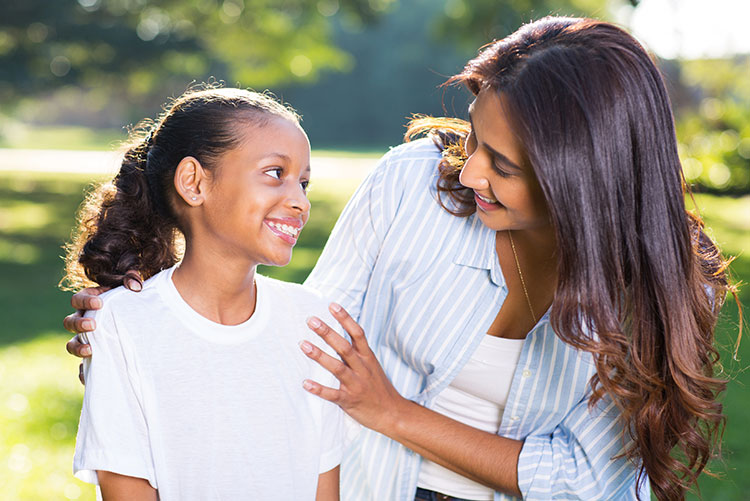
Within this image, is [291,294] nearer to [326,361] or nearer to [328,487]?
[326,361]

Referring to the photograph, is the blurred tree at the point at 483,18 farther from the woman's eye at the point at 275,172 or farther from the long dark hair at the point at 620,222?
the woman's eye at the point at 275,172

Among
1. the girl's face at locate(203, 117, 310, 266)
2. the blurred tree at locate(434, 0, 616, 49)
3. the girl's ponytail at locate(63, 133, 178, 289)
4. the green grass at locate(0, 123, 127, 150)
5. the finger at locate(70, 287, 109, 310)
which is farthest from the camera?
the green grass at locate(0, 123, 127, 150)

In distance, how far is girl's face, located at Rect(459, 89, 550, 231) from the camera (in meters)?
1.95

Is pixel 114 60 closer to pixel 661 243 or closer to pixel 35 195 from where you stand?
pixel 35 195

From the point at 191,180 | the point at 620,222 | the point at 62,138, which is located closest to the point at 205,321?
the point at 191,180

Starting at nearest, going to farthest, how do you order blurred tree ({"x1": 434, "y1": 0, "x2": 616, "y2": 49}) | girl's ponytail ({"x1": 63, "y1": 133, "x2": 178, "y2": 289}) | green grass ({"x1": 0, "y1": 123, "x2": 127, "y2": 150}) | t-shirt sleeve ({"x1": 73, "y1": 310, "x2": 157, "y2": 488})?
1. t-shirt sleeve ({"x1": 73, "y1": 310, "x2": 157, "y2": 488})
2. girl's ponytail ({"x1": 63, "y1": 133, "x2": 178, "y2": 289})
3. blurred tree ({"x1": 434, "y1": 0, "x2": 616, "y2": 49})
4. green grass ({"x1": 0, "y1": 123, "x2": 127, "y2": 150})

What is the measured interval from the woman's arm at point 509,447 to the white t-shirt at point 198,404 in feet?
0.44

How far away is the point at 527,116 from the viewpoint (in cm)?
188

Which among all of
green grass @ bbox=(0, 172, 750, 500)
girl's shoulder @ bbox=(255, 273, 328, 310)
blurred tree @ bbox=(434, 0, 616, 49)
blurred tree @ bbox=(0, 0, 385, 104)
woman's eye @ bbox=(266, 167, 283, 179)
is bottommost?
green grass @ bbox=(0, 172, 750, 500)

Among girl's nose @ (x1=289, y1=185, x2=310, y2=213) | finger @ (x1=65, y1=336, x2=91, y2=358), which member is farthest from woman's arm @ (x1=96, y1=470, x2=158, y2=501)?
girl's nose @ (x1=289, y1=185, x2=310, y2=213)

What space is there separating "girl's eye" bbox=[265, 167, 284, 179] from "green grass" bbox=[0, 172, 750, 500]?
137 centimetres

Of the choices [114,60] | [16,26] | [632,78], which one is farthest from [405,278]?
[114,60]

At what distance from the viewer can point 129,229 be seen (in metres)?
2.05

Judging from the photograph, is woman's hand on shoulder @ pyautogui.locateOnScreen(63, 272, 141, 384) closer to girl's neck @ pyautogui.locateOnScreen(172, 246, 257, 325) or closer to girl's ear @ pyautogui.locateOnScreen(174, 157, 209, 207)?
girl's neck @ pyautogui.locateOnScreen(172, 246, 257, 325)
